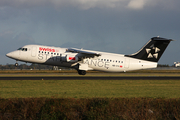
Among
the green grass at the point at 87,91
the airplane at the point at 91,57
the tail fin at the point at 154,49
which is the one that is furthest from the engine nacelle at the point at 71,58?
the green grass at the point at 87,91

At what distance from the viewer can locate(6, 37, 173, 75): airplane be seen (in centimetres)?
4131

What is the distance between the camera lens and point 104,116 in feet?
44.1

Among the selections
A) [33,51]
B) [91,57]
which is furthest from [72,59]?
[33,51]

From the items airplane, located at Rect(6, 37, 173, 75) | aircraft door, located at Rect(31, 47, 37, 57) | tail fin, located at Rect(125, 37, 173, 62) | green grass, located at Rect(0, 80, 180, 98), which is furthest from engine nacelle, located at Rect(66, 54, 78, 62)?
green grass, located at Rect(0, 80, 180, 98)

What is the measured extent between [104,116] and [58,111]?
271 centimetres

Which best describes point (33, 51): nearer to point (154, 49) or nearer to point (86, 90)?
point (154, 49)

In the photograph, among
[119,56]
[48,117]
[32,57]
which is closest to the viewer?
[48,117]

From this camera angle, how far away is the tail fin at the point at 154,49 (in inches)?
1720

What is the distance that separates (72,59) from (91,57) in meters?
3.70

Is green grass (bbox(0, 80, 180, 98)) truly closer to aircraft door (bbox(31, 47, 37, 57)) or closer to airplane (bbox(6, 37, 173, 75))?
airplane (bbox(6, 37, 173, 75))

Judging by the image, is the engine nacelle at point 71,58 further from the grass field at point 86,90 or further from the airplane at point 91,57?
the grass field at point 86,90

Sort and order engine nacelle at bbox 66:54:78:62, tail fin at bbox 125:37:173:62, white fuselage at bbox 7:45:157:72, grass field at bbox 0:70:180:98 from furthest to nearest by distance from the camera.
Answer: tail fin at bbox 125:37:173:62 < white fuselage at bbox 7:45:157:72 < engine nacelle at bbox 66:54:78:62 < grass field at bbox 0:70:180:98

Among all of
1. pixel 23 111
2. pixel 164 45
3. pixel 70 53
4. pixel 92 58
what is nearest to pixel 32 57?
pixel 70 53

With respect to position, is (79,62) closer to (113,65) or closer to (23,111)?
(113,65)
